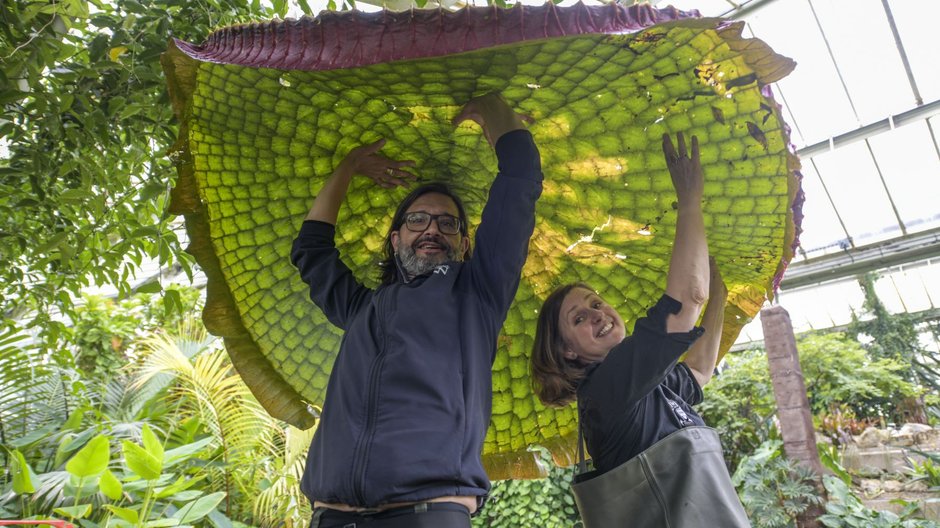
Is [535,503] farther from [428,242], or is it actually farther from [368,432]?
[368,432]

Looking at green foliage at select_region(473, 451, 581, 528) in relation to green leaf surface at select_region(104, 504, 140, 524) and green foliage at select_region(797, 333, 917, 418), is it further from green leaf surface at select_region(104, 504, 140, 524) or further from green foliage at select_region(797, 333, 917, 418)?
green foliage at select_region(797, 333, 917, 418)

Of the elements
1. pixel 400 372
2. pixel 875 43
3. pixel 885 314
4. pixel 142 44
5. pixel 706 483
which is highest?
pixel 875 43

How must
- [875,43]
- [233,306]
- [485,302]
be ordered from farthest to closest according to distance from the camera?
[875,43], [233,306], [485,302]

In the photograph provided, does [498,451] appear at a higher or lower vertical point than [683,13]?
lower

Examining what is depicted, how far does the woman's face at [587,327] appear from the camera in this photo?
3.84 feet

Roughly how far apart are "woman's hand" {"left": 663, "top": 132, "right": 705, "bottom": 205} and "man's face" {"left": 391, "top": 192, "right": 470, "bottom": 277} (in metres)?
0.35

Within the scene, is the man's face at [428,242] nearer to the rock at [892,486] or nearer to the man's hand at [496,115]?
the man's hand at [496,115]

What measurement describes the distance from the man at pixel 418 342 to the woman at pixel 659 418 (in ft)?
0.64

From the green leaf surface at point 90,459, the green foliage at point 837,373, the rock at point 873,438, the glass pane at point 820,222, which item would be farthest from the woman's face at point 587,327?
the glass pane at point 820,222

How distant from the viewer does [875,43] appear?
7977 millimetres

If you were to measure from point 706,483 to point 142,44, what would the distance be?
51.0 inches

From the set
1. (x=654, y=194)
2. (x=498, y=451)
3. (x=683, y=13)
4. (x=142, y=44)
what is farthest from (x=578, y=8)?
(x=142, y=44)

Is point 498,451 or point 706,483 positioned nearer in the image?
point 706,483

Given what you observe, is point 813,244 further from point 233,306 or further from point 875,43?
point 233,306
